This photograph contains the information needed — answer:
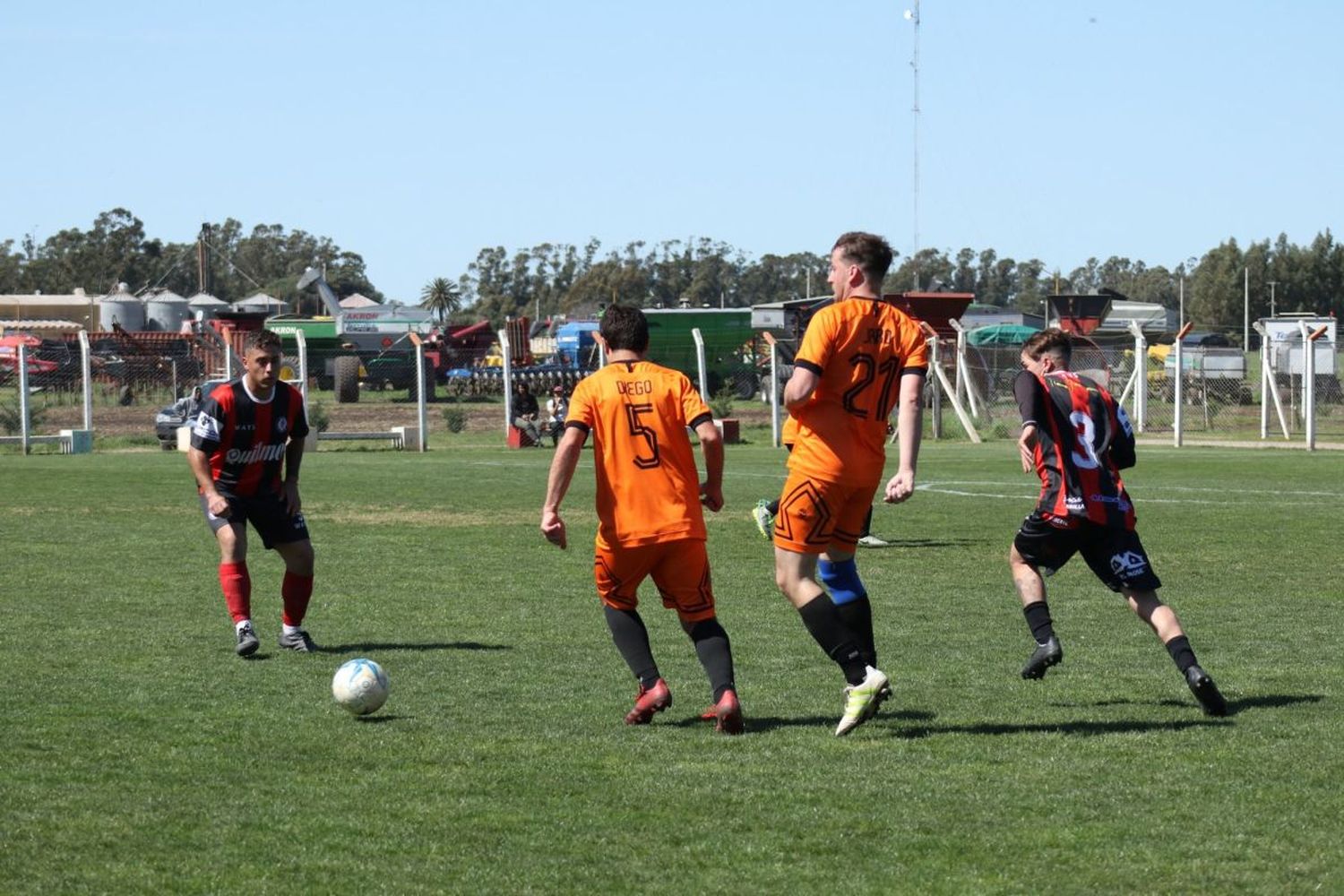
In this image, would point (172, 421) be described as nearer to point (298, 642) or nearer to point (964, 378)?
point (964, 378)

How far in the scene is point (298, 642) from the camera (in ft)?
31.3

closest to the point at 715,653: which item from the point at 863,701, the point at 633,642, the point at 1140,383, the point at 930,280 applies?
the point at 633,642

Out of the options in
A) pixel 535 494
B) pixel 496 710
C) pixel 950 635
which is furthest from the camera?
pixel 535 494

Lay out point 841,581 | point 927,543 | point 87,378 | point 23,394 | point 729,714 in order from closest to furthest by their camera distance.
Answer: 1. point 729,714
2. point 841,581
3. point 927,543
4. point 23,394
5. point 87,378

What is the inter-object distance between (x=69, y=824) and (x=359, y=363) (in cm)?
4336

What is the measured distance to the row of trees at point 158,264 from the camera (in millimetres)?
135875

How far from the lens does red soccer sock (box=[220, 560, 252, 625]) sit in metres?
9.43

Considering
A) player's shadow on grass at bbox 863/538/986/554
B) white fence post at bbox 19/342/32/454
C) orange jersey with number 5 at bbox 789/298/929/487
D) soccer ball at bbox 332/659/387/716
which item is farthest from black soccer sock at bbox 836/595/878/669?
white fence post at bbox 19/342/32/454

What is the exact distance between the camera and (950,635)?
392 inches

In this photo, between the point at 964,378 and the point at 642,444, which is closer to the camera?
the point at 642,444

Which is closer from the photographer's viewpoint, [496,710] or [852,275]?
[852,275]

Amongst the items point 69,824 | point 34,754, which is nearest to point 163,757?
point 34,754

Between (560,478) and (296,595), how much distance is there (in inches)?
116

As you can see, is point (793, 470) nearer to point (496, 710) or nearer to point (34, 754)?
point (496, 710)
